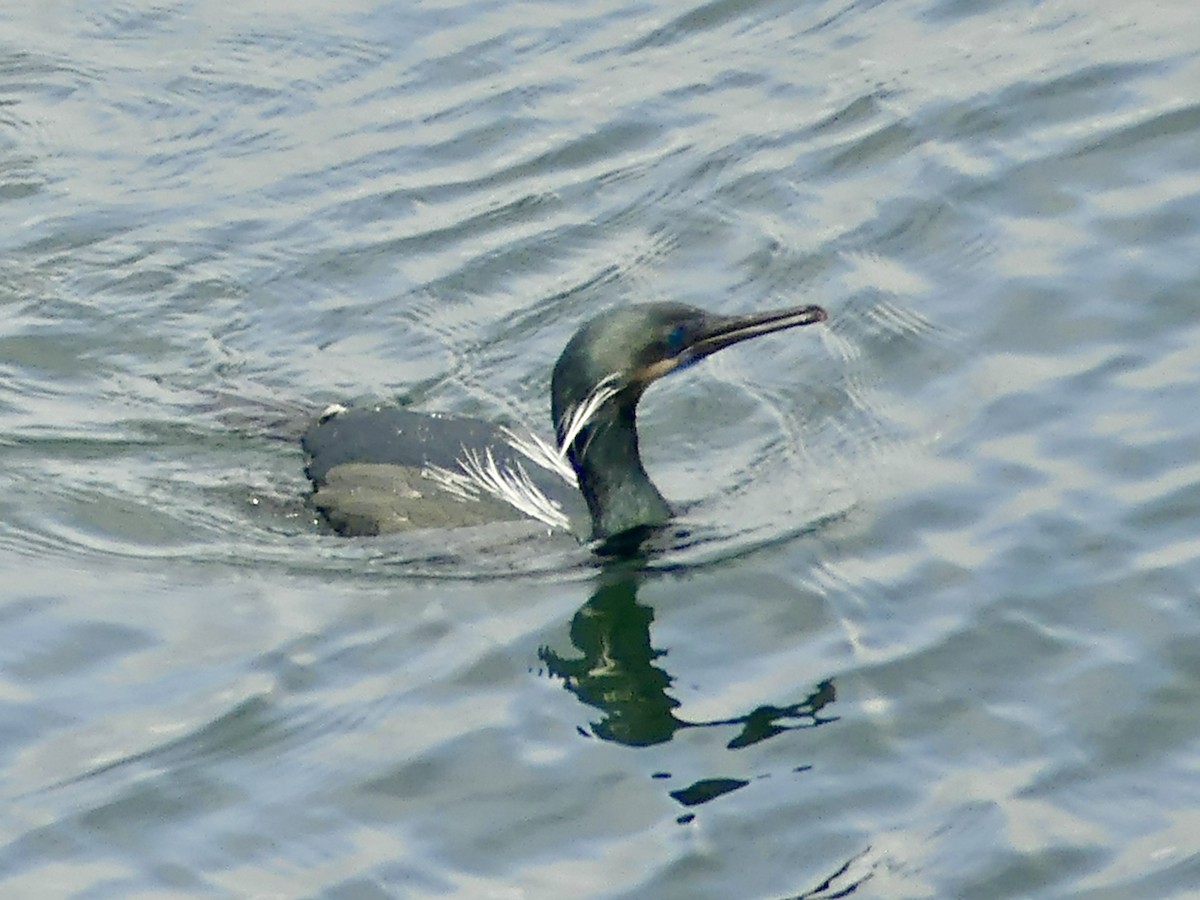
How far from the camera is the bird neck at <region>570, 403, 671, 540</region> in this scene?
348 inches

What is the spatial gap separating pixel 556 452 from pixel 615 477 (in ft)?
1.77

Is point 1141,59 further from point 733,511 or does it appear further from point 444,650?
point 444,650

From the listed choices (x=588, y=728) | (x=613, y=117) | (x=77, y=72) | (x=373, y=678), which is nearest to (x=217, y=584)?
Answer: (x=373, y=678)

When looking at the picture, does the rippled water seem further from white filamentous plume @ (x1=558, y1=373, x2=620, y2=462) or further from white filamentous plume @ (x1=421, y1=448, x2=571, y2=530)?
white filamentous plume @ (x1=558, y1=373, x2=620, y2=462)

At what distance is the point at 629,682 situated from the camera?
8.02 meters

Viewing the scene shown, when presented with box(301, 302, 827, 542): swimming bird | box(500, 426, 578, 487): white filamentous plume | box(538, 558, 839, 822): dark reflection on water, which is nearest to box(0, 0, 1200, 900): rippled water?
box(538, 558, 839, 822): dark reflection on water

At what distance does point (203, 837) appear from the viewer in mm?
7129

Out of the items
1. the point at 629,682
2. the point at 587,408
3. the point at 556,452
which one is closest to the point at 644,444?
the point at 556,452

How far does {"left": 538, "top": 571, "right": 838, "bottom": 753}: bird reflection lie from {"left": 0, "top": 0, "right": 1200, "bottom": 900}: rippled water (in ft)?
0.06

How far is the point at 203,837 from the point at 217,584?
167cm

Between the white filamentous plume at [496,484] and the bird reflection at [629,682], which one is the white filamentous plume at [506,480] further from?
the bird reflection at [629,682]

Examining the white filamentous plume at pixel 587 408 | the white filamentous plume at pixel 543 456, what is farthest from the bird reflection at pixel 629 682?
the white filamentous plume at pixel 543 456

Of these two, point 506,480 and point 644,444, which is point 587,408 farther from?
point 644,444

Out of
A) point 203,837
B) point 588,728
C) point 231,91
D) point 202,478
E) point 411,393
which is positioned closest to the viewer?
point 203,837
